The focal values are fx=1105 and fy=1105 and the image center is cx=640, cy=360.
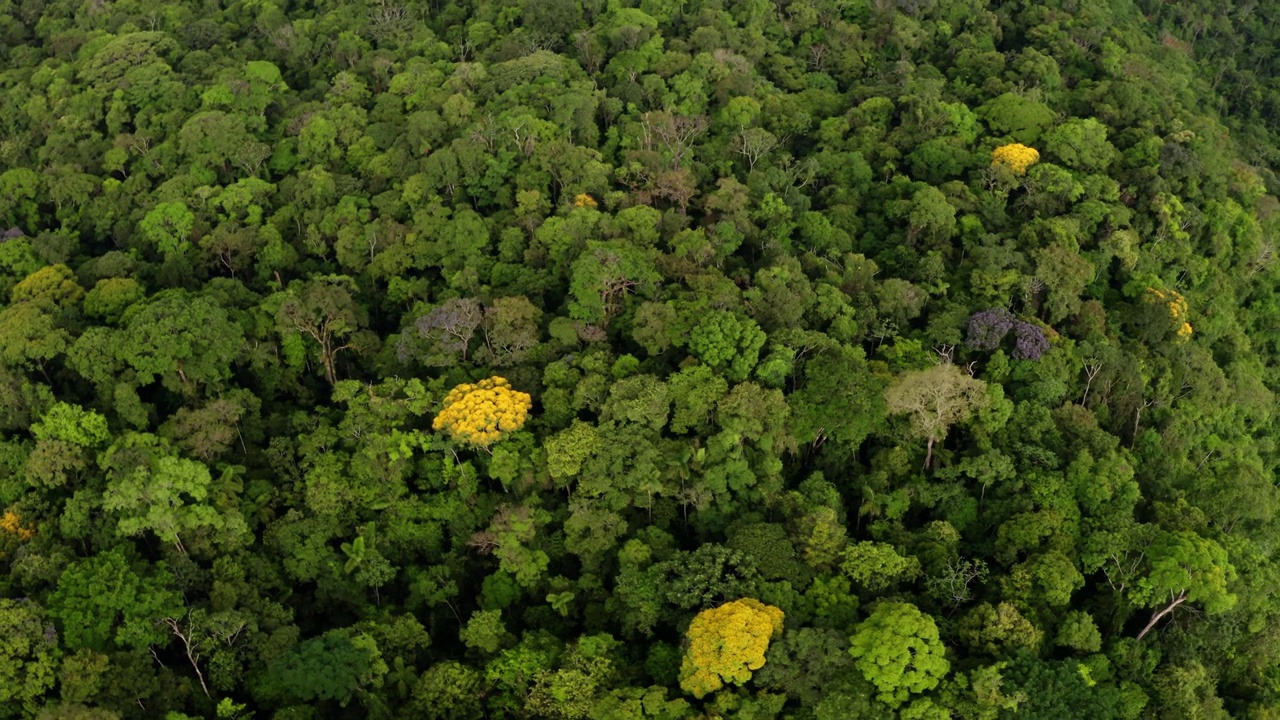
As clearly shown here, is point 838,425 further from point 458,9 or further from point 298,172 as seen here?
point 458,9

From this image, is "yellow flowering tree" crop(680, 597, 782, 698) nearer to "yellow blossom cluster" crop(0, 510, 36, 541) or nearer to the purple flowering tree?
the purple flowering tree

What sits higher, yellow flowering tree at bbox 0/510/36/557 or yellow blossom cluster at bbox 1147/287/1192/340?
yellow blossom cluster at bbox 1147/287/1192/340

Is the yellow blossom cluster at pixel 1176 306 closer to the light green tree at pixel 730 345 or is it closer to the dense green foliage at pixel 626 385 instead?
the dense green foliage at pixel 626 385

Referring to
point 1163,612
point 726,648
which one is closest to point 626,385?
point 726,648

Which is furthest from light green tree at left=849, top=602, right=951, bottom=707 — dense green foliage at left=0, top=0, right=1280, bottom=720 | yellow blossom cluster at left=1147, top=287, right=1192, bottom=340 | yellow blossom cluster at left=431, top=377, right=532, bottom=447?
yellow blossom cluster at left=1147, top=287, right=1192, bottom=340

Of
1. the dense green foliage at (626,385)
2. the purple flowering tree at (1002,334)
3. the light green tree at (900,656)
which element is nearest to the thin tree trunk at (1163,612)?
the dense green foliage at (626,385)

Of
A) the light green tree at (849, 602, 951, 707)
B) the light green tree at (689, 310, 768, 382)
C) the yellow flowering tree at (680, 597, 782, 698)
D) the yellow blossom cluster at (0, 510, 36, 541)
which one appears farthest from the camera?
the light green tree at (689, 310, 768, 382)

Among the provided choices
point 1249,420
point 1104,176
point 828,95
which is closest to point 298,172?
point 828,95
